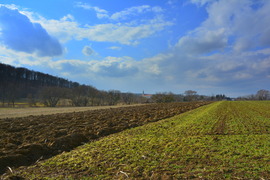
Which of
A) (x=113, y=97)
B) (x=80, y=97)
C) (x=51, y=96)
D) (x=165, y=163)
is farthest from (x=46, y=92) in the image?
(x=165, y=163)

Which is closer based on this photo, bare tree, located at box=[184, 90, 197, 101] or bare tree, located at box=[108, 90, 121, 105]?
bare tree, located at box=[108, 90, 121, 105]

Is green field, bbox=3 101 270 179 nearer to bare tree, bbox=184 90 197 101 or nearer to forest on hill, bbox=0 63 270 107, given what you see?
forest on hill, bbox=0 63 270 107

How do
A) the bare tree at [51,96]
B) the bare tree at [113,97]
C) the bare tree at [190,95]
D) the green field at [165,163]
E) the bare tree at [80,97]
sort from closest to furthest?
the green field at [165,163] < the bare tree at [51,96] < the bare tree at [80,97] < the bare tree at [113,97] < the bare tree at [190,95]

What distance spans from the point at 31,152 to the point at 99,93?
95897mm

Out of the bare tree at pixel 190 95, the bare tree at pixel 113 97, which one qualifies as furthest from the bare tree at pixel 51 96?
the bare tree at pixel 190 95

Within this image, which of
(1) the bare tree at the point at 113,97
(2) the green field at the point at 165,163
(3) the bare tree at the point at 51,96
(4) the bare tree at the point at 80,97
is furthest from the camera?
(1) the bare tree at the point at 113,97

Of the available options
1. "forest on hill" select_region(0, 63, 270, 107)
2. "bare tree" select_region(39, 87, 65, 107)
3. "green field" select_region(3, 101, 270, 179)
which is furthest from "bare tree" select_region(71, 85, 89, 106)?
"green field" select_region(3, 101, 270, 179)

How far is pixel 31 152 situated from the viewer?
8.10 meters

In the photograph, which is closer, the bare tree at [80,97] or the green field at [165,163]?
the green field at [165,163]

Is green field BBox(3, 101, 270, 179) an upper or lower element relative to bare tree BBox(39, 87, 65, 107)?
lower

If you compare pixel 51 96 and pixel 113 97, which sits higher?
pixel 113 97

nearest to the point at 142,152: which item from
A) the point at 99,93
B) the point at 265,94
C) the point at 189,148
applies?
the point at 189,148

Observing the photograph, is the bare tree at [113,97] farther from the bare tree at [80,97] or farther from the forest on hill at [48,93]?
the bare tree at [80,97]

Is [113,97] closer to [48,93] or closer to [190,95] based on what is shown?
[48,93]
